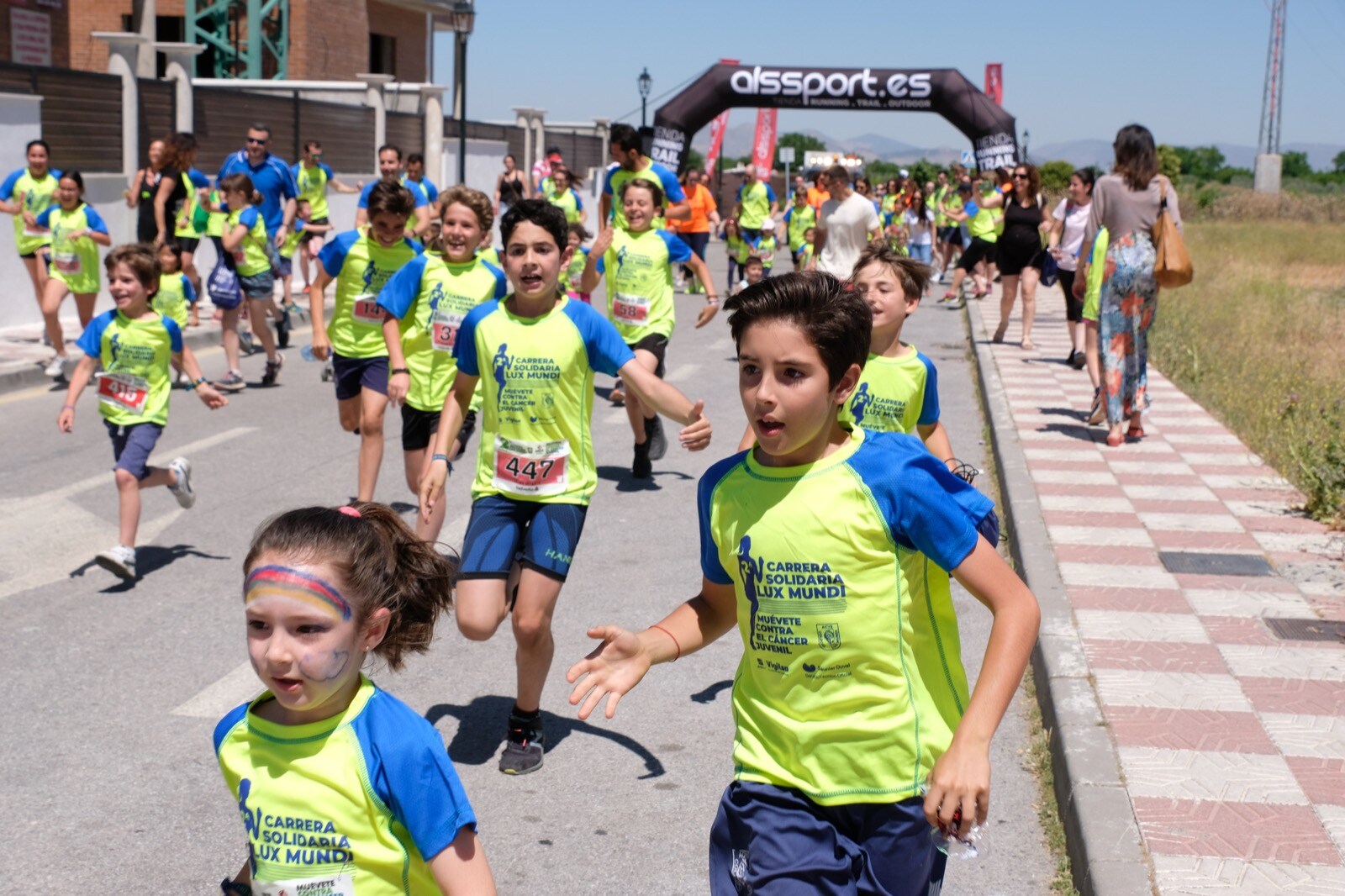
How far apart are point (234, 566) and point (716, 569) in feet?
16.8

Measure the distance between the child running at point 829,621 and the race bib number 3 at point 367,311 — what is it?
17.9 ft

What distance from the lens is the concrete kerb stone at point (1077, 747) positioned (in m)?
4.10

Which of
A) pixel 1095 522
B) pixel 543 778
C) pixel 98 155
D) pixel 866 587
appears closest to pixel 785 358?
pixel 866 587

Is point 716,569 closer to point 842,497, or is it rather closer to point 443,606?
point 842,497

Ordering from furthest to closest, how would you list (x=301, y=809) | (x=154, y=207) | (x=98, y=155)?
(x=98, y=155), (x=154, y=207), (x=301, y=809)

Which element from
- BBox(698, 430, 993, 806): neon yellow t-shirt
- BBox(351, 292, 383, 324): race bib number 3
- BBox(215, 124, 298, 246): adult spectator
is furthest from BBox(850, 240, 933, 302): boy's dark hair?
BBox(215, 124, 298, 246): adult spectator

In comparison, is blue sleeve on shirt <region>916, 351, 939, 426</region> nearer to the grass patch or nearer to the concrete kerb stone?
the concrete kerb stone

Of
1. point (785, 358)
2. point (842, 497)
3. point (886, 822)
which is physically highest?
point (785, 358)

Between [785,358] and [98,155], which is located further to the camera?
[98,155]

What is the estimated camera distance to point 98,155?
756 inches

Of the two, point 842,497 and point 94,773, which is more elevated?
point 842,497

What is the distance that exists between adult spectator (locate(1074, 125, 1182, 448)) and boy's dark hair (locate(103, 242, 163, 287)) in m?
6.22

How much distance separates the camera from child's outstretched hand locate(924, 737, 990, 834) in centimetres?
262

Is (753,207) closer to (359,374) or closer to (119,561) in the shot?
(359,374)
